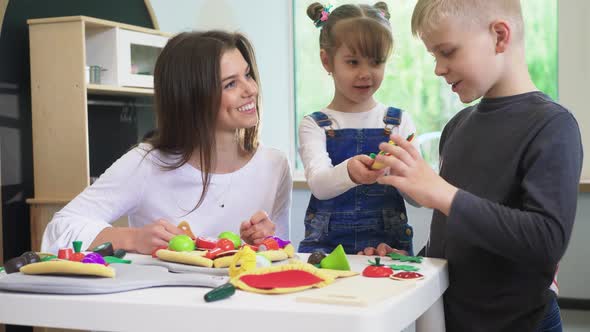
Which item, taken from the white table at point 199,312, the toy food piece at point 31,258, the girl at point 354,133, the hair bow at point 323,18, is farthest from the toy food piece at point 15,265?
the hair bow at point 323,18

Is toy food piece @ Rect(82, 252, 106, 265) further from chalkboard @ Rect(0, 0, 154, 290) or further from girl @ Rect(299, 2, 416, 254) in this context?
chalkboard @ Rect(0, 0, 154, 290)

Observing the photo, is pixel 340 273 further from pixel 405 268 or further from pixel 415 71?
pixel 415 71

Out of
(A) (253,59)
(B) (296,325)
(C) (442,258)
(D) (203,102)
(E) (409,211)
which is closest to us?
(B) (296,325)

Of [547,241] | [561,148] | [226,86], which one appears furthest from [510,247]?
[226,86]

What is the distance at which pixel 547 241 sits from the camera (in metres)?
1.04

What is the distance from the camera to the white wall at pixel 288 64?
11.8 ft

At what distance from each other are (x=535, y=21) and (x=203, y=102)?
265 centimetres

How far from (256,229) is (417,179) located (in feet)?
1.34

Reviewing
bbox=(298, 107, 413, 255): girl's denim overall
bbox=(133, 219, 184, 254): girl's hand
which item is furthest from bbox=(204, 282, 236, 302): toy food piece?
bbox=(298, 107, 413, 255): girl's denim overall

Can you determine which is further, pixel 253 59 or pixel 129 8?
pixel 129 8

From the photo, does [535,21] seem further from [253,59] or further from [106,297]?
[106,297]

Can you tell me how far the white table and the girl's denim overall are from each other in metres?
0.73

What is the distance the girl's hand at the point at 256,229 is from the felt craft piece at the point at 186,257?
0.23 meters

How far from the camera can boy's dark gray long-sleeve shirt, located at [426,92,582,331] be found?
105 cm
